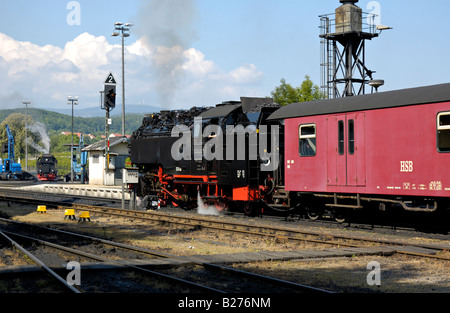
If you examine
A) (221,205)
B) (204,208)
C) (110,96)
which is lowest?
(204,208)

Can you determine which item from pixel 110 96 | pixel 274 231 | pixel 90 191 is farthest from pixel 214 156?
pixel 90 191

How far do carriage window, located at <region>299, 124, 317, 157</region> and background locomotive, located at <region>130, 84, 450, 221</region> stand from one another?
1.2 inches

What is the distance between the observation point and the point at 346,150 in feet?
55.6

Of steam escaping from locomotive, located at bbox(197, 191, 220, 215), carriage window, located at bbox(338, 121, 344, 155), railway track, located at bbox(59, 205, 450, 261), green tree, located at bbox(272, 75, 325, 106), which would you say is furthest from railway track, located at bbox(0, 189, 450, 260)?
green tree, located at bbox(272, 75, 325, 106)

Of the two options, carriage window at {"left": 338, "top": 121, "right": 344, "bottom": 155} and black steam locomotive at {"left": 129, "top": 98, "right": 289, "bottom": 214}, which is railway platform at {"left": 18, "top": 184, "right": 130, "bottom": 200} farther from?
carriage window at {"left": 338, "top": 121, "right": 344, "bottom": 155}

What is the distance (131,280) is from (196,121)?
13.4 m

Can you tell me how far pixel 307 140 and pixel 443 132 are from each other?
15.9ft

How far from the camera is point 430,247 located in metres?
12.7

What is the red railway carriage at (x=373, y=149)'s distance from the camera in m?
14.5

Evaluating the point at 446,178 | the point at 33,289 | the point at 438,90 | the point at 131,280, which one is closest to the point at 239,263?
the point at 131,280

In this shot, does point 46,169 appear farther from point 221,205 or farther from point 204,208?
point 221,205

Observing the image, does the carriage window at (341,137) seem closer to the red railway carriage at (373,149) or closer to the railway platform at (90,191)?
the red railway carriage at (373,149)

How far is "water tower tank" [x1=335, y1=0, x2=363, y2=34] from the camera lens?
3556 centimetres
